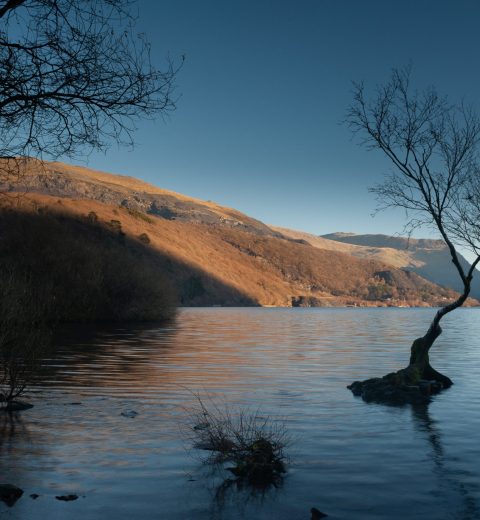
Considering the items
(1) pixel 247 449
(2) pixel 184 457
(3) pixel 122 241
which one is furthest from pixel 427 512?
(3) pixel 122 241

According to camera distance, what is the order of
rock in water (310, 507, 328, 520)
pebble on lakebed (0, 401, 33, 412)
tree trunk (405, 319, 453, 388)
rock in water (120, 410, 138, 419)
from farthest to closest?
tree trunk (405, 319, 453, 388), pebble on lakebed (0, 401, 33, 412), rock in water (120, 410, 138, 419), rock in water (310, 507, 328, 520)

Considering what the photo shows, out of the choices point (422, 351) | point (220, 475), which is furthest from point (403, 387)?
point (220, 475)

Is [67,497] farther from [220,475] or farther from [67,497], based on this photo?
[220,475]

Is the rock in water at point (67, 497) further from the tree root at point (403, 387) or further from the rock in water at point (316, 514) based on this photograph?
the tree root at point (403, 387)

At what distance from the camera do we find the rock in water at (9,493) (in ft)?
29.0

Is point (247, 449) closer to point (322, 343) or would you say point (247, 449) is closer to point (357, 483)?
point (357, 483)

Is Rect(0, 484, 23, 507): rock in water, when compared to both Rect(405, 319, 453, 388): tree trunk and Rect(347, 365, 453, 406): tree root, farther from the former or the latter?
Rect(405, 319, 453, 388): tree trunk

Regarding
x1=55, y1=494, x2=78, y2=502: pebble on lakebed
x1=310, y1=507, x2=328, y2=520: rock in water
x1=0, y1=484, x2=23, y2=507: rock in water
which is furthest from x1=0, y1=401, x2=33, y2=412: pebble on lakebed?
x1=310, y1=507, x2=328, y2=520: rock in water

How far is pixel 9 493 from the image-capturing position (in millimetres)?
8961

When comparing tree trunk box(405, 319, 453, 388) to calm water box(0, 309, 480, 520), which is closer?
calm water box(0, 309, 480, 520)

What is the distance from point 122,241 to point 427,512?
528 ft

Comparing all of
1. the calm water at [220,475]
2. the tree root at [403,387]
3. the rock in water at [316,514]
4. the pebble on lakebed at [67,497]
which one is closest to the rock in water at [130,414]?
the calm water at [220,475]

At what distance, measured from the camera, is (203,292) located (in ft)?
653

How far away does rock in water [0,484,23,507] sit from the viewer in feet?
29.0
